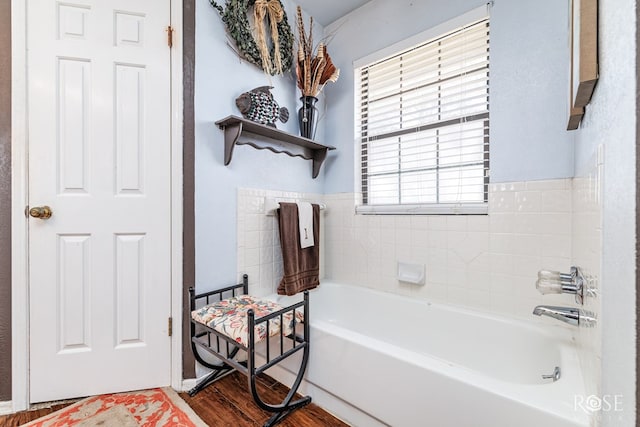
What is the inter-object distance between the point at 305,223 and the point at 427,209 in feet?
2.56

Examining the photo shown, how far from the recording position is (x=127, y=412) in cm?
126

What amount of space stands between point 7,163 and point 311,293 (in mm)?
1708

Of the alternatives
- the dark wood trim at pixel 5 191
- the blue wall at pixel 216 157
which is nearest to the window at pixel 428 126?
the blue wall at pixel 216 157

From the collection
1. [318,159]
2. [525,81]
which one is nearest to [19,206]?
[318,159]

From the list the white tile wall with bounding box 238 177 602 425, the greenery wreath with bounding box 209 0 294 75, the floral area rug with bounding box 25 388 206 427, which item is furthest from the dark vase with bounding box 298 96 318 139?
the floral area rug with bounding box 25 388 206 427

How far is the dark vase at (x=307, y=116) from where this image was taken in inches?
76.6

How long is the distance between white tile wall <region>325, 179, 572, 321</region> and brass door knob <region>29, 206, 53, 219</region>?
5.56 ft

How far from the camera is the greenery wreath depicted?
157cm

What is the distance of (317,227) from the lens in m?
2.00

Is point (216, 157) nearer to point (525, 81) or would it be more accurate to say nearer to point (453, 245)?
point (453, 245)

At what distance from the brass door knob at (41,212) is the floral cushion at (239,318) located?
2.60 feet

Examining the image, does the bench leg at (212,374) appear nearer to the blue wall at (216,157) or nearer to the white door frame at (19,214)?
the blue wall at (216,157)

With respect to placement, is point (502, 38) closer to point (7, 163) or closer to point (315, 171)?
point (315, 171)

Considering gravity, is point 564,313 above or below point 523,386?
above
